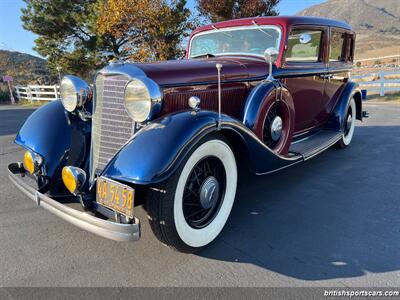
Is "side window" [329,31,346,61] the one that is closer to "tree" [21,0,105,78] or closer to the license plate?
the license plate

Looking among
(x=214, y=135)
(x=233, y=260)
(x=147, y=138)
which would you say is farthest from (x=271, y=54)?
(x=233, y=260)

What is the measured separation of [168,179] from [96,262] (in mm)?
850

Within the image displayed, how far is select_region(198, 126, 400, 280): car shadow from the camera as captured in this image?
2.19 m

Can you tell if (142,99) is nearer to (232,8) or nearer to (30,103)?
(232,8)

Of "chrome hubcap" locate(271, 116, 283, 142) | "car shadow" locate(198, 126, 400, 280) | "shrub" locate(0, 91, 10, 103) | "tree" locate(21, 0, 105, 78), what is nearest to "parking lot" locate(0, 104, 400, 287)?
"car shadow" locate(198, 126, 400, 280)

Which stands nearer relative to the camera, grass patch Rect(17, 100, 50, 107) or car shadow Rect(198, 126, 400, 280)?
car shadow Rect(198, 126, 400, 280)

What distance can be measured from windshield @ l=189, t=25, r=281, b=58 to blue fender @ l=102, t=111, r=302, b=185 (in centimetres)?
162

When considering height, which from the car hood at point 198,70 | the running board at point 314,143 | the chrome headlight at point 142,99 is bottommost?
the running board at point 314,143

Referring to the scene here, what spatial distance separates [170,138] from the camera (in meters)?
1.99

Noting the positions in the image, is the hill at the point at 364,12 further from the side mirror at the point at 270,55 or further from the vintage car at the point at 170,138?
the side mirror at the point at 270,55

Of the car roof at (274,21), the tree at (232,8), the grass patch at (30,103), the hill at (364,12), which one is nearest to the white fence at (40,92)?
the grass patch at (30,103)

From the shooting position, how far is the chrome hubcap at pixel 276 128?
320 centimetres

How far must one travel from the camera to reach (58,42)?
1717 cm

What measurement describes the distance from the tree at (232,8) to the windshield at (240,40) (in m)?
10.3
